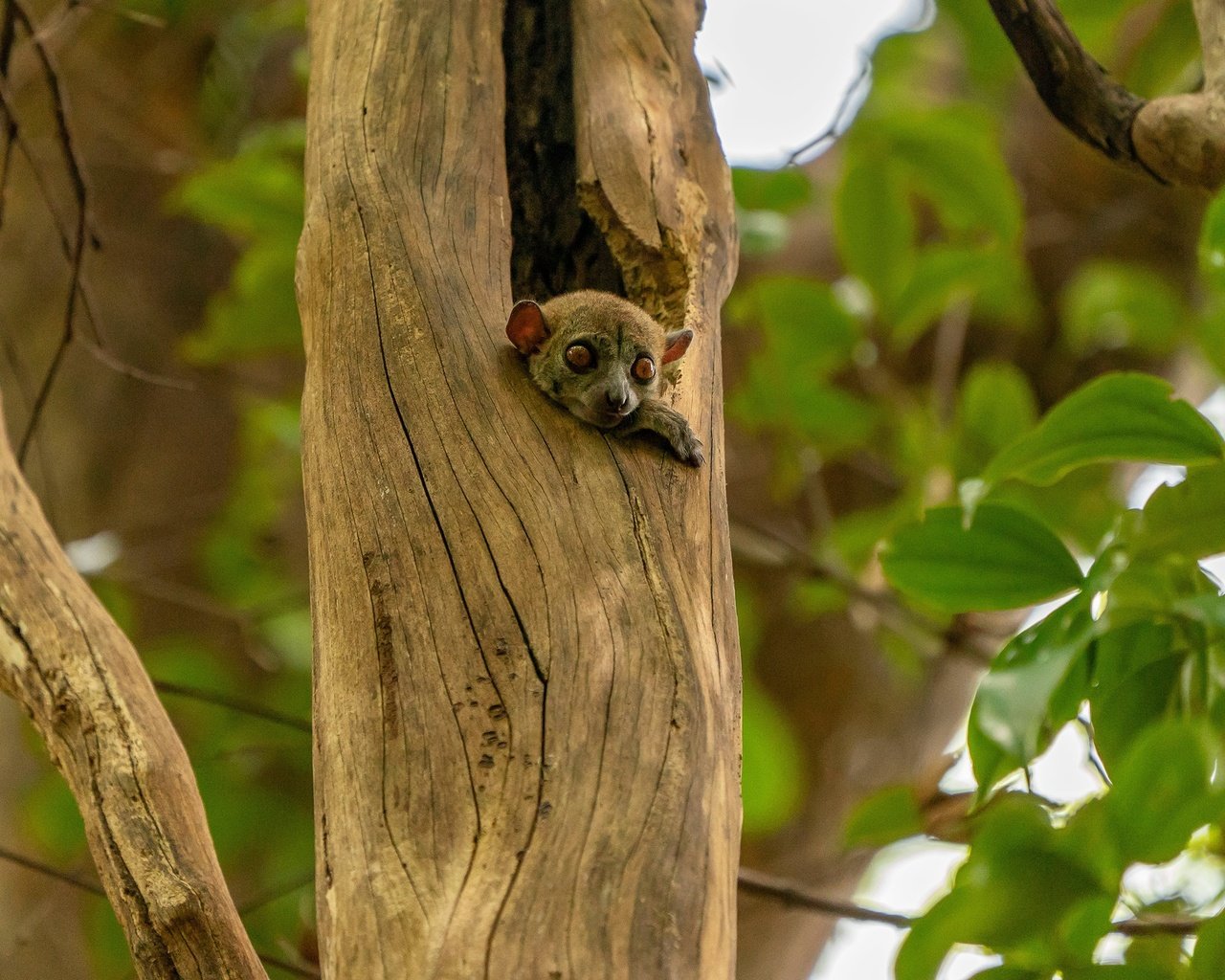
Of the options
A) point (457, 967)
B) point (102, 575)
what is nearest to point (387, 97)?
point (457, 967)

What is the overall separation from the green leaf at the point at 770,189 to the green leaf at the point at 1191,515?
228cm

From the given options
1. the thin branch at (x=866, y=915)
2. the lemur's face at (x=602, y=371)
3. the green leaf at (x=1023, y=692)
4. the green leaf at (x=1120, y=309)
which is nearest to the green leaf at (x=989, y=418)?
the green leaf at (x=1120, y=309)

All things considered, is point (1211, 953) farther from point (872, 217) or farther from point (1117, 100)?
point (872, 217)

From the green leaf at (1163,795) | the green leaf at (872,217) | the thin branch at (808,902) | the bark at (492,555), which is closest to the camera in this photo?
the green leaf at (1163,795)

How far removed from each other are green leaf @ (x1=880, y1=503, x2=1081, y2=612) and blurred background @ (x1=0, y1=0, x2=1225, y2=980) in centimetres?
102

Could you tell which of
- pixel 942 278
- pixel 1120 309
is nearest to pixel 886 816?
pixel 942 278

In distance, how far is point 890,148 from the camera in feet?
14.3

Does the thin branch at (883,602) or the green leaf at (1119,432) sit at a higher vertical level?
the green leaf at (1119,432)

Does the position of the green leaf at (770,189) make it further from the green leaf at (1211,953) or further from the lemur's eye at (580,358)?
the green leaf at (1211,953)

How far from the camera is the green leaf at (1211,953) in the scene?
1.72m

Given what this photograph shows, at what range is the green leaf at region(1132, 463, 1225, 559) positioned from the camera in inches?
88.7

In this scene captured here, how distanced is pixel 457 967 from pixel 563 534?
2.34 feet

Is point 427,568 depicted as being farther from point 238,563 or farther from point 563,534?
point 238,563

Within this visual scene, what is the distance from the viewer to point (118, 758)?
219 cm
